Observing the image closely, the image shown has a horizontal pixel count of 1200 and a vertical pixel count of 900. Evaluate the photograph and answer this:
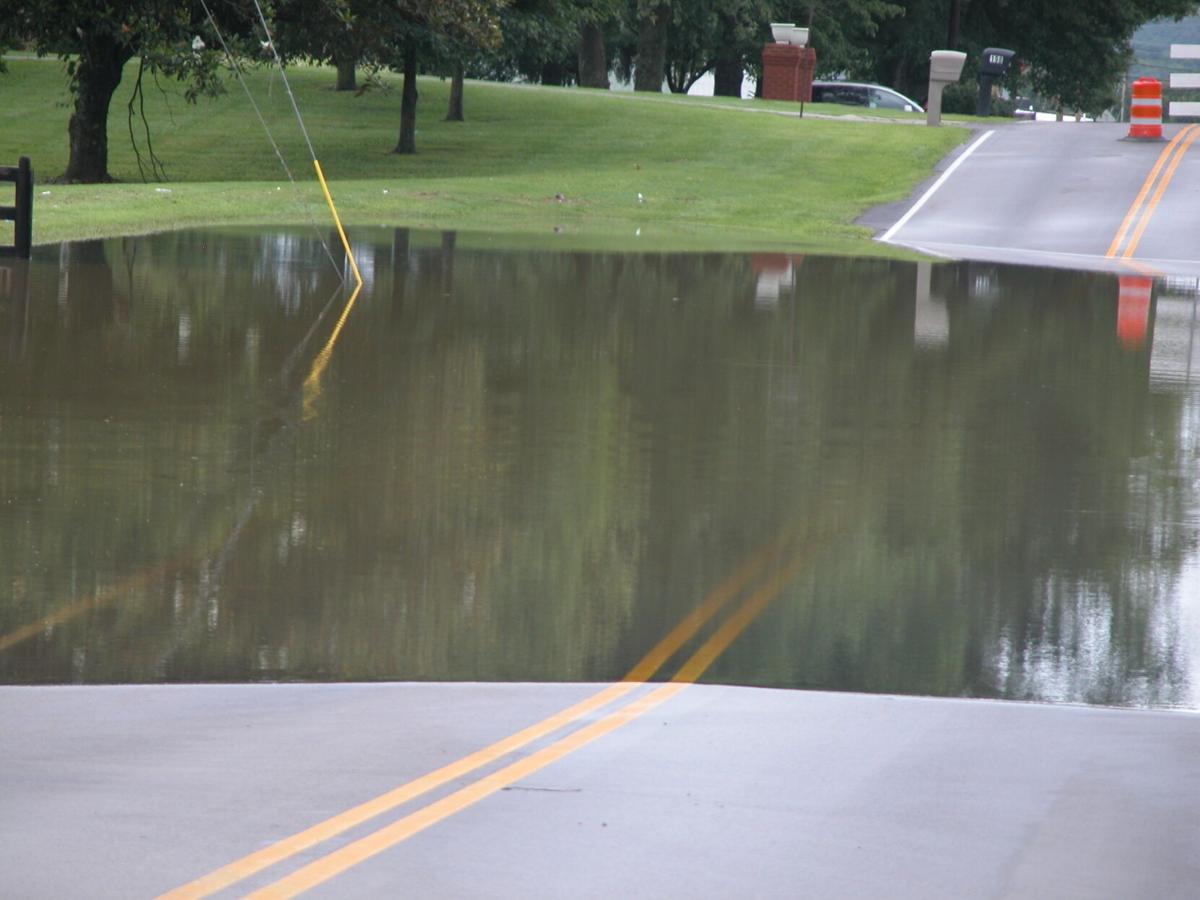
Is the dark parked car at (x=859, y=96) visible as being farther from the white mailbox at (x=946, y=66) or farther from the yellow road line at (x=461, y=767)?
the yellow road line at (x=461, y=767)

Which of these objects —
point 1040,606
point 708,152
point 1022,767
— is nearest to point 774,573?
point 1040,606

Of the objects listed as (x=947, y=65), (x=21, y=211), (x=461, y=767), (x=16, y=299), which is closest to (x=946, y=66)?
(x=947, y=65)

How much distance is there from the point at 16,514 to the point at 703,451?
413cm

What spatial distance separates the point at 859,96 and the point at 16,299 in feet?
150

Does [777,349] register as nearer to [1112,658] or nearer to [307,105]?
[1112,658]

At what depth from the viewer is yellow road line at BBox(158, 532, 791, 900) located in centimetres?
448

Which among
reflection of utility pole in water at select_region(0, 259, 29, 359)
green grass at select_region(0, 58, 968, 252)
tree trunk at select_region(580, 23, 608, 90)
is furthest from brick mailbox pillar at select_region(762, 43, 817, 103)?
reflection of utility pole in water at select_region(0, 259, 29, 359)

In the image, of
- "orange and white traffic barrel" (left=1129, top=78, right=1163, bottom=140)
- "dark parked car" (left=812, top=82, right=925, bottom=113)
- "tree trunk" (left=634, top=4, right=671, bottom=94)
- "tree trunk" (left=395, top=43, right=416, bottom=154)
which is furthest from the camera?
"tree trunk" (left=634, top=4, right=671, bottom=94)

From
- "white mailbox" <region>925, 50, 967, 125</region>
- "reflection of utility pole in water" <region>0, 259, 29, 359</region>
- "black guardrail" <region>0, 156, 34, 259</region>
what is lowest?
"reflection of utility pole in water" <region>0, 259, 29, 359</region>

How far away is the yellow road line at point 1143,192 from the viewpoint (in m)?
26.5

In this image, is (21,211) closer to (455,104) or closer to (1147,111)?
(1147,111)

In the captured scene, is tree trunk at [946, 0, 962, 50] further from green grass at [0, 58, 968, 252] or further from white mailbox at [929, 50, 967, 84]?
white mailbox at [929, 50, 967, 84]

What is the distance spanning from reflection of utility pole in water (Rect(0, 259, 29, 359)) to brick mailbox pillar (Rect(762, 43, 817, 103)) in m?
35.4

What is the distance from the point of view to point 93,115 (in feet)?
115
